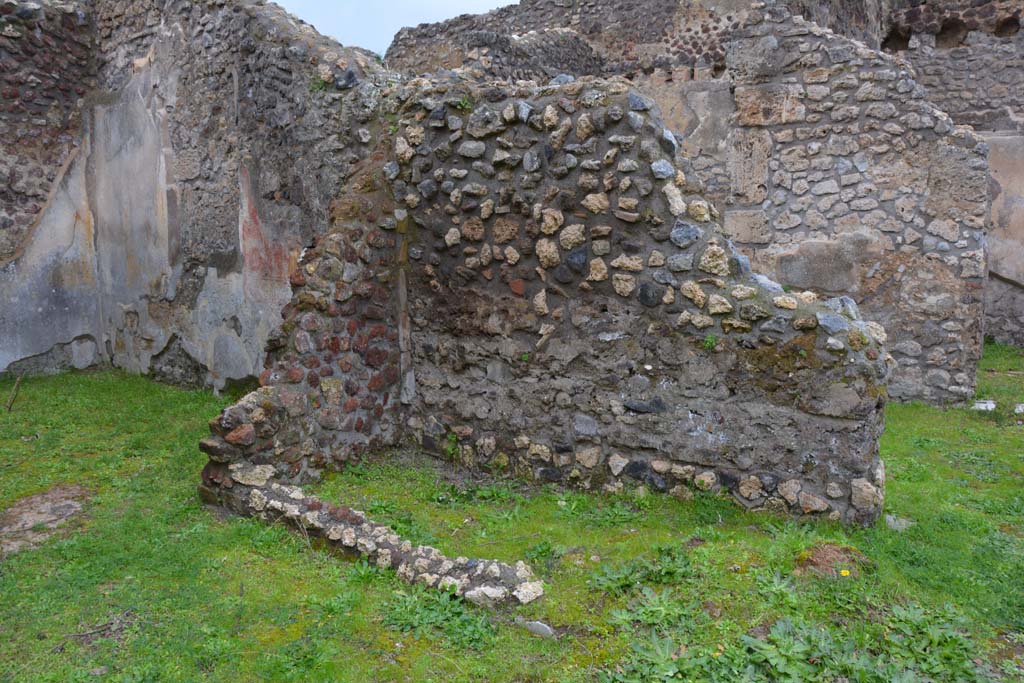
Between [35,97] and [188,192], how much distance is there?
2.30 m

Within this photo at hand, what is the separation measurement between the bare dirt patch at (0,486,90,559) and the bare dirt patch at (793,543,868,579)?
12.4ft

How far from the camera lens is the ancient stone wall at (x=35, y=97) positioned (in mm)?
7566

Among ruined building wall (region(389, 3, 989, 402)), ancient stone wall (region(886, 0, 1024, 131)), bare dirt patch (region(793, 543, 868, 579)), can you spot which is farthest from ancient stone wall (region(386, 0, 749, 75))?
bare dirt patch (region(793, 543, 868, 579))

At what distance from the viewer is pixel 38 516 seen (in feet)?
14.5

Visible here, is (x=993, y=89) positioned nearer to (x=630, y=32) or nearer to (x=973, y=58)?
(x=973, y=58)

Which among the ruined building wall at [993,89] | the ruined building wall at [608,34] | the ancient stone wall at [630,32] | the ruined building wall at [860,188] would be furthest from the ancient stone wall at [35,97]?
the ruined building wall at [993,89]

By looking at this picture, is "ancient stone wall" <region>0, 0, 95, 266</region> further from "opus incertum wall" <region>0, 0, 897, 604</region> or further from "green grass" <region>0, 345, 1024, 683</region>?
"green grass" <region>0, 345, 1024, 683</region>

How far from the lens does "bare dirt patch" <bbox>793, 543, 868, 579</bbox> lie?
10.9ft

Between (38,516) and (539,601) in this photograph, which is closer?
(539,601)

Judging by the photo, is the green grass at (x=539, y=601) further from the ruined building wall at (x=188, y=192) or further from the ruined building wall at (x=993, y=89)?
the ruined building wall at (x=993, y=89)

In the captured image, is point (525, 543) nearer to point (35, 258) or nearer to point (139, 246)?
point (139, 246)

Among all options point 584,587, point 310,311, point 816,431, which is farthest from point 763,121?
point 584,587

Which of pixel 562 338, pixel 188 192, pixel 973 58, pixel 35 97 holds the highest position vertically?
pixel 973 58

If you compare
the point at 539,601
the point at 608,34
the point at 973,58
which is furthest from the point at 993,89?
the point at 539,601
